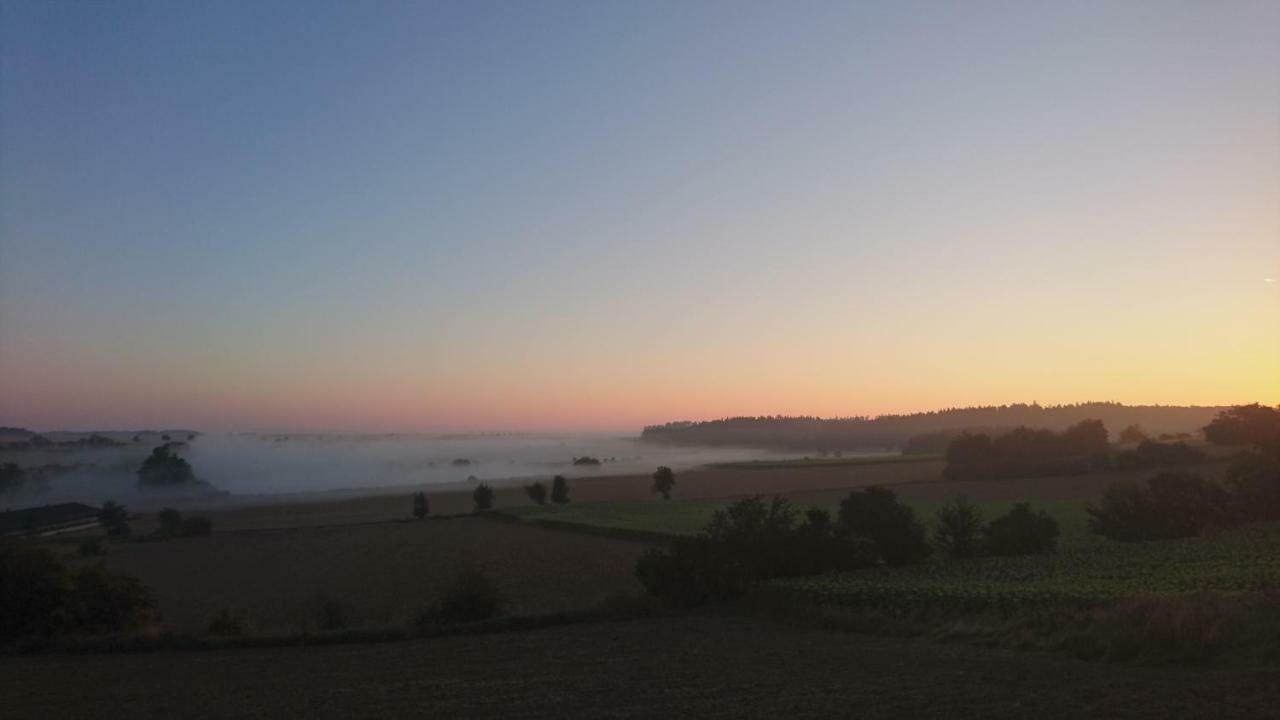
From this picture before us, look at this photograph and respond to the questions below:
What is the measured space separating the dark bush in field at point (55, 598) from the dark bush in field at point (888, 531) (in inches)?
946

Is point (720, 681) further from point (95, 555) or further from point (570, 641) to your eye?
point (95, 555)

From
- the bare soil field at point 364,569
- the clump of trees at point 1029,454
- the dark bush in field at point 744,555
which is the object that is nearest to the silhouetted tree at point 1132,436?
the clump of trees at point 1029,454

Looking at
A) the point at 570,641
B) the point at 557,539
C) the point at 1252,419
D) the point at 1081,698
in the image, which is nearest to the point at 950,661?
the point at 1081,698

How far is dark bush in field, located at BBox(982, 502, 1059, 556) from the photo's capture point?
115ft

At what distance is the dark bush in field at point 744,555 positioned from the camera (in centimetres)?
2688

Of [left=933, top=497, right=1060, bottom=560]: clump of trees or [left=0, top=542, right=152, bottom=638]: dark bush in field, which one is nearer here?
[left=0, top=542, right=152, bottom=638]: dark bush in field

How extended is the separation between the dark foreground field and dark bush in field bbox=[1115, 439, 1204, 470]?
206ft

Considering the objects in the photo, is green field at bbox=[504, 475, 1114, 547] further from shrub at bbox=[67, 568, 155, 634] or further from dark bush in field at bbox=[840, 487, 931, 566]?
shrub at bbox=[67, 568, 155, 634]

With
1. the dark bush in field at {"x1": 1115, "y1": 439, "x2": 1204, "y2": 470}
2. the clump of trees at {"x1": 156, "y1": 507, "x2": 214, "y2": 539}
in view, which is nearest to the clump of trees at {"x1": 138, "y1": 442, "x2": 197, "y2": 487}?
the clump of trees at {"x1": 156, "y1": 507, "x2": 214, "y2": 539}

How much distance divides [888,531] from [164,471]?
116m

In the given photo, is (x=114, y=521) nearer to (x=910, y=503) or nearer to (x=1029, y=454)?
(x=910, y=503)

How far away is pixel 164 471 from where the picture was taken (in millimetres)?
121750

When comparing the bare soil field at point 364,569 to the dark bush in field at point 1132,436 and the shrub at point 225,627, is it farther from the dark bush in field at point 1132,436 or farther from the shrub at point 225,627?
the dark bush in field at point 1132,436

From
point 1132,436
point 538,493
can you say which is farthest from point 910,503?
point 1132,436
